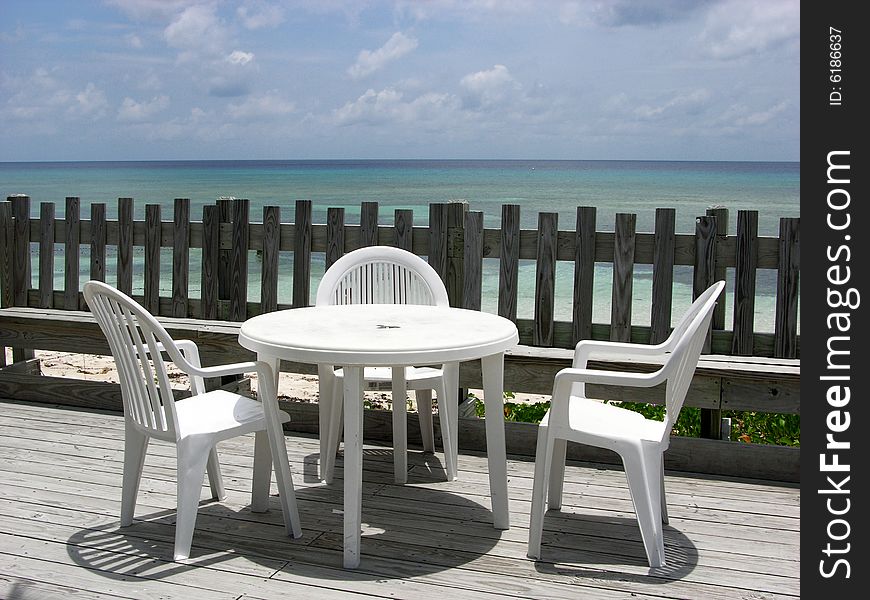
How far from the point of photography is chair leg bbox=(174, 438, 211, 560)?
288cm

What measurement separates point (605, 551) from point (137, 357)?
172cm

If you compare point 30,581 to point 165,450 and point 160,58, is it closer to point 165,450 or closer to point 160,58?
point 165,450

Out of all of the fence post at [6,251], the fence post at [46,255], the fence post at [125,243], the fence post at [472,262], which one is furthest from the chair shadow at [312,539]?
the fence post at [6,251]

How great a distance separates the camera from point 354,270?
4055 millimetres

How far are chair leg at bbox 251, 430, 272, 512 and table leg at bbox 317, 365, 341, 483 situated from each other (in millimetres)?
413

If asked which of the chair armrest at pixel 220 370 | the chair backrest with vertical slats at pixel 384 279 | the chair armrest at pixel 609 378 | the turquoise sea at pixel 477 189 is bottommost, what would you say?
the chair armrest at pixel 220 370

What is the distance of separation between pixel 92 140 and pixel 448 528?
49.8 metres

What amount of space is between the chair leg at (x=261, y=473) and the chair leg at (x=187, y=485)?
31 centimetres

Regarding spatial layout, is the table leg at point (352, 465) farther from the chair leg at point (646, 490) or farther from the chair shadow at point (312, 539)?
the chair leg at point (646, 490)

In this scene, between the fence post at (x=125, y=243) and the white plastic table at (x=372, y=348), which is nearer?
the white plastic table at (x=372, y=348)

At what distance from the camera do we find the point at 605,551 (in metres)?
3.05

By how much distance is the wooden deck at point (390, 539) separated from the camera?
275cm

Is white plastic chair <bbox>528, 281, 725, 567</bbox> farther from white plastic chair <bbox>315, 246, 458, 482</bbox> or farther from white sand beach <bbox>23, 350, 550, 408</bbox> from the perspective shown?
white sand beach <bbox>23, 350, 550, 408</bbox>

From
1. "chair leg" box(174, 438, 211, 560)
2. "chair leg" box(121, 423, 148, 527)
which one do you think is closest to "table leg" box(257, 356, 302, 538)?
"chair leg" box(174, 438, 211, 560)
